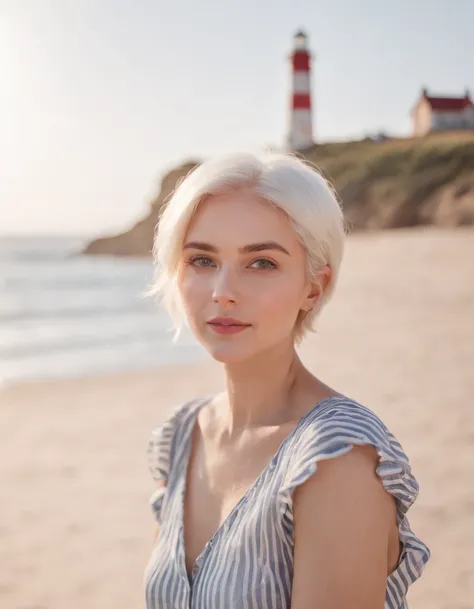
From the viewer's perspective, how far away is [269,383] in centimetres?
180

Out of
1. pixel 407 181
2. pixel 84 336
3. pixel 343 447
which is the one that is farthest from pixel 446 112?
pixel 343 447

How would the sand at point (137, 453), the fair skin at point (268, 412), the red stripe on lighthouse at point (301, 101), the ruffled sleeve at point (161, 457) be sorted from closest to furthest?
the fair skin at point (268, 412)
the ruffled sleeve at point (161, 457)
the sand at point (137, 453)
the red stripe on lighthouse at point (301, 101)

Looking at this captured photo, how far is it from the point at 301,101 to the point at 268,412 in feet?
149

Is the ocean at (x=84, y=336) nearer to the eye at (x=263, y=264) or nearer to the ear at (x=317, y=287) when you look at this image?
the ear at (x=317, y=287)

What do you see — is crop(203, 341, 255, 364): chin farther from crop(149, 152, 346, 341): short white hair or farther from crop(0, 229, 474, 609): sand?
crop(0, 229, 474, 609): sand

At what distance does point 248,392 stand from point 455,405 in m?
5.20

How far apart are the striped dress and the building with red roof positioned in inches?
1898

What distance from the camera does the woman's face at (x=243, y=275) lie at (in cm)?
163

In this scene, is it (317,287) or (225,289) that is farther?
(317,287)

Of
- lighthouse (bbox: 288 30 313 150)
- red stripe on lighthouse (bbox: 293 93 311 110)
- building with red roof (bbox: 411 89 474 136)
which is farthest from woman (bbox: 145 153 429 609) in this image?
building with red roof (bbox: 411 89 474 136)

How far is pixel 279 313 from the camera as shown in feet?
5.47

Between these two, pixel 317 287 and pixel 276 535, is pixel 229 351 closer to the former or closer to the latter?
pixel 317 287

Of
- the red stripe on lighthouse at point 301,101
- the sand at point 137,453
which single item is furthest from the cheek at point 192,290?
the red stripe on lighthouse at point 301,101

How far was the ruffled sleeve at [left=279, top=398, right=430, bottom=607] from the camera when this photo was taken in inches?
54.8
